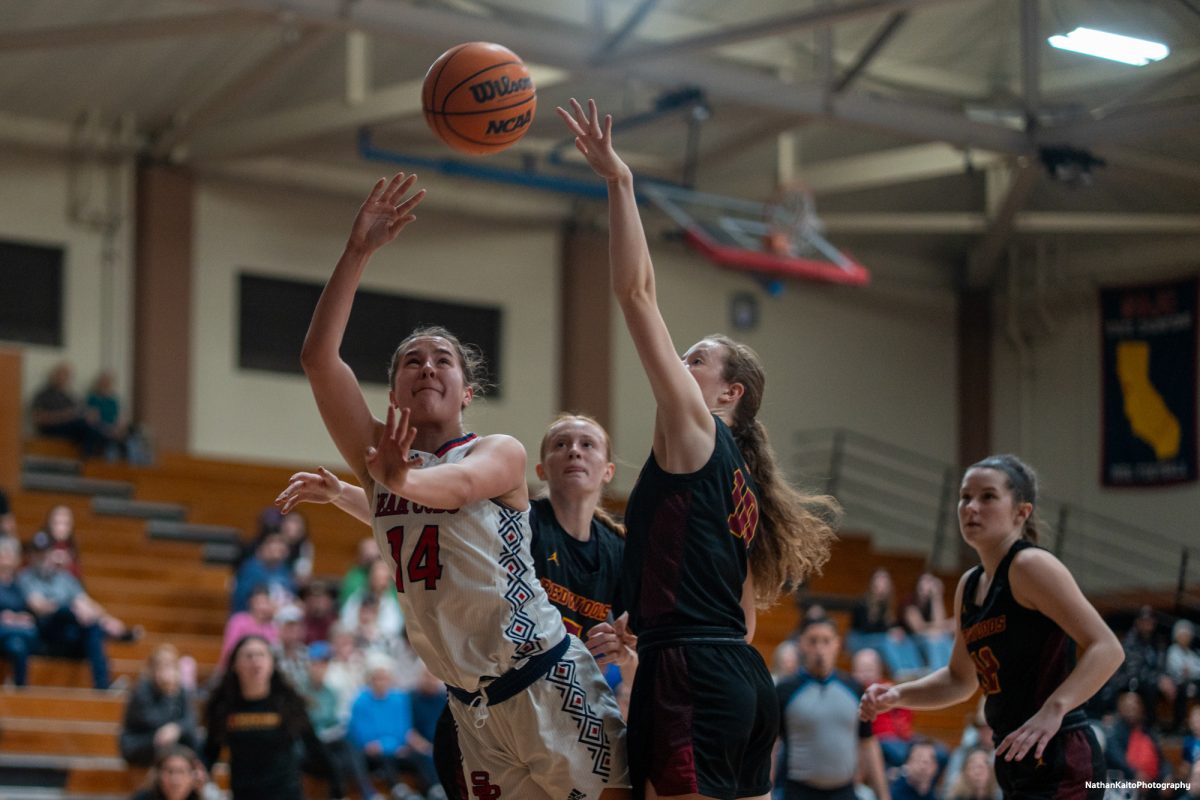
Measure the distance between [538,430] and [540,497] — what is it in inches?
529

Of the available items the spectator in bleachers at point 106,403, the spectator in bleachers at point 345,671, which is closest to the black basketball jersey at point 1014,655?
the spectator in bleachers at point 345,671

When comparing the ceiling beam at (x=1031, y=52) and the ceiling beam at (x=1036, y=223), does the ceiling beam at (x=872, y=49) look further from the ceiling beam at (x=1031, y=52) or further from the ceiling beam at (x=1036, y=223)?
the ceiling beam at (x=1036, y=223)

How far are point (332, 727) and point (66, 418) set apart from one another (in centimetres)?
580

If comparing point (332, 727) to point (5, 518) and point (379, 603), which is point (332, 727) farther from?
point (5, 518)

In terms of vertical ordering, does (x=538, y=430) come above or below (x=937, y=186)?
below

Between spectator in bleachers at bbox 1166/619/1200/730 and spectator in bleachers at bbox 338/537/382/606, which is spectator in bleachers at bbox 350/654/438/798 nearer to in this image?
spectator in bleachers at bbox 338/537/382/606

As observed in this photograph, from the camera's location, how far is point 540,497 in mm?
5641

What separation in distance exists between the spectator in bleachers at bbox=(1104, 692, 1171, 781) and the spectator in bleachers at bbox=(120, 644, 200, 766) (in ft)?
21.0

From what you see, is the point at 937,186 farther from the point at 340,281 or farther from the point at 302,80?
the point at 340,281

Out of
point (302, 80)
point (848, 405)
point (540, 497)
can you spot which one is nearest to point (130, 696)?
point (540, 497)

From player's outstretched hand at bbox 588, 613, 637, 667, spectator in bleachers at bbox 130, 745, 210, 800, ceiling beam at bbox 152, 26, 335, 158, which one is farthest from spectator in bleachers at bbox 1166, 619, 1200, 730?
player's outstretched hand at bbox 588, 613, 637, 667

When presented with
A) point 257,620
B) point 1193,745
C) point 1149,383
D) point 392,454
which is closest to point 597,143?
point 392,454

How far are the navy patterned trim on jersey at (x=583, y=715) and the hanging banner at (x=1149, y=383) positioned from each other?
1617 centimetres

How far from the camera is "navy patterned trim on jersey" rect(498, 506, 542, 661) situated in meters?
4.29
